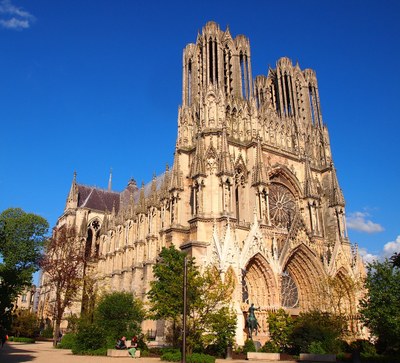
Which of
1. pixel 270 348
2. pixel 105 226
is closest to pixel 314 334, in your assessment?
pixel 270 348

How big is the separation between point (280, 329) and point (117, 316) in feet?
36.8

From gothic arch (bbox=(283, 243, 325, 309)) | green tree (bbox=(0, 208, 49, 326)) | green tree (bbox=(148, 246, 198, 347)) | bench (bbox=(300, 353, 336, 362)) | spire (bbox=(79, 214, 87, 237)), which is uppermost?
spire (bbox=(79, 214, 87, 237))

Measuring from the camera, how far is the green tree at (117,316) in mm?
27438

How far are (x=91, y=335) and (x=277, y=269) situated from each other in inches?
563

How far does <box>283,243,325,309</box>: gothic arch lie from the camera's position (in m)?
34.5

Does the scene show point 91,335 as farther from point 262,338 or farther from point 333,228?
point 333,228

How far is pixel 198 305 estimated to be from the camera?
75.9ft

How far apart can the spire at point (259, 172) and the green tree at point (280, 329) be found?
10477mm

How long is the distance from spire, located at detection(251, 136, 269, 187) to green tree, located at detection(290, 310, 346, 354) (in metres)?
11.1

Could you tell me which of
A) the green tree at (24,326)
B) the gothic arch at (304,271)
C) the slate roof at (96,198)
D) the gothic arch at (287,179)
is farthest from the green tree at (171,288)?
the slate roof at (96,198)

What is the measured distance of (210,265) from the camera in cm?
2812

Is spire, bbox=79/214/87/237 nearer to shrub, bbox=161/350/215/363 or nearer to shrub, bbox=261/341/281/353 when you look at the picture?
shrub, bbox=261/341/281/353

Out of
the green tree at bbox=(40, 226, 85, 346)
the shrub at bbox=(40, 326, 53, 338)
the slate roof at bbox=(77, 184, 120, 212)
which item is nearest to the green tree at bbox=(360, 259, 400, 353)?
the green tree at bbox=(40, 226, 85, 346)

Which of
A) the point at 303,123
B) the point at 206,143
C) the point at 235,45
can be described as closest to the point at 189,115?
the point at 206,143
